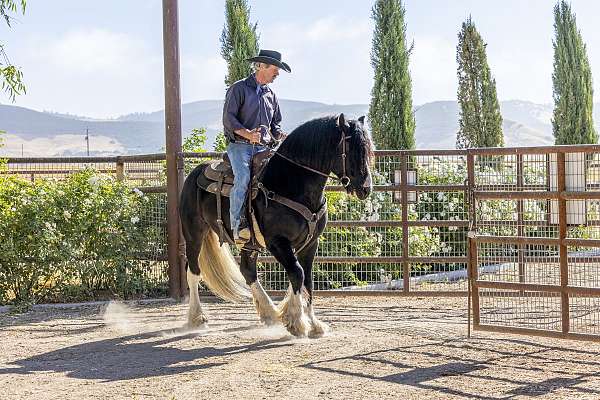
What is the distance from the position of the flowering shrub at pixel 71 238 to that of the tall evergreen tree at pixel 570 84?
61.5 feet

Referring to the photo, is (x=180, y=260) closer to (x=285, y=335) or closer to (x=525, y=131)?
(x=285, y=335)

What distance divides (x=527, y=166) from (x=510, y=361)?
9.85 feet

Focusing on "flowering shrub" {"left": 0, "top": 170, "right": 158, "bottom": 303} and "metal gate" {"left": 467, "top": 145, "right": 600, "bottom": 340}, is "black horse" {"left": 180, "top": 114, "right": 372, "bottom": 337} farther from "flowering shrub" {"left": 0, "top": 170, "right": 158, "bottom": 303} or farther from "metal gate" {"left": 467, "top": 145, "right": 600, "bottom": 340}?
"flowering shrub" {"left": 0, "top": 170, "right": 158, "bottom": 303}

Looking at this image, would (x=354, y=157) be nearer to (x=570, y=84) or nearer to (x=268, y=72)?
(x=268, y=72)

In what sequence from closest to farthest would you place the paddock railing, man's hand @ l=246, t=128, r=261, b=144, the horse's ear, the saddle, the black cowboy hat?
the paddock railing → the horse's ear → man's hand @ l=246, t=128, r=261, b=144 → the saddle → the black cowboy hat

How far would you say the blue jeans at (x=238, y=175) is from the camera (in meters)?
8.56

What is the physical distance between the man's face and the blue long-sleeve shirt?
0.32 ft

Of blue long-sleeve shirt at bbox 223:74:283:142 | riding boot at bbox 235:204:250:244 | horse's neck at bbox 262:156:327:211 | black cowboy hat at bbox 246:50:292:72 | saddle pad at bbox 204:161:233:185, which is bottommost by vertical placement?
riding boot at bbox 235:204:250:244

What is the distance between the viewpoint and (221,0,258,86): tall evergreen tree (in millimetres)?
23469

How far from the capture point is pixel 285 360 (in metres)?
7.35

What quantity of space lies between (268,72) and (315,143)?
1061 millimetres

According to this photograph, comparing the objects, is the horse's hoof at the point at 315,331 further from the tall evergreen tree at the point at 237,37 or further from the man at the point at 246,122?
the tall evergreen tree at the point at 237,37

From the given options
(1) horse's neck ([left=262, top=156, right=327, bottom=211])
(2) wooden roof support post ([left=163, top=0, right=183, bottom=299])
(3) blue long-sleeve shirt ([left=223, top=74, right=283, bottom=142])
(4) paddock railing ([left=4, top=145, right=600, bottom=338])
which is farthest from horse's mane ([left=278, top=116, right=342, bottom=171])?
(2) wooden roof support post ([left=163, top=0, right=183, bottom=299])

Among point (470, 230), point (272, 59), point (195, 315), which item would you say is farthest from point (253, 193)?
point (470, 230)
